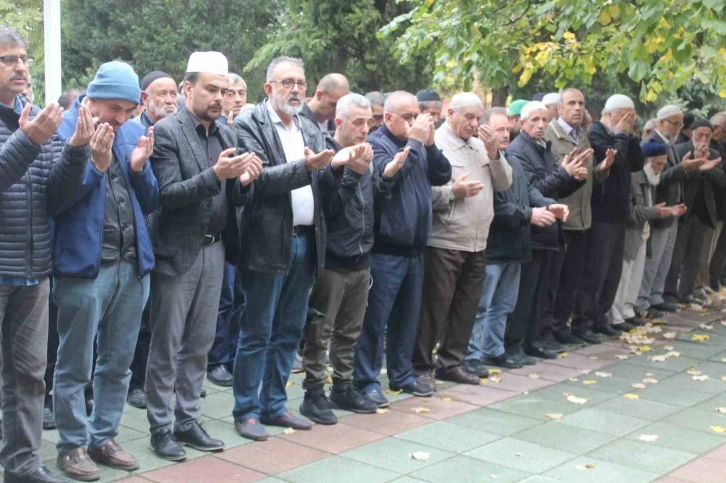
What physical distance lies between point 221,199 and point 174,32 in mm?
17775

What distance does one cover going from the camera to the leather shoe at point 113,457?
18.3 feet

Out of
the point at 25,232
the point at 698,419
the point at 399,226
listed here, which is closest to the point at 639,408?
the point at 698,419

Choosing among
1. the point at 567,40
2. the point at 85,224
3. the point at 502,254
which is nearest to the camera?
the point at 85,224

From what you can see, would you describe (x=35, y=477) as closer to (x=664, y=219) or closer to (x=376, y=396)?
(x=376, y=396)

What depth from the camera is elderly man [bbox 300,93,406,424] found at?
668cm

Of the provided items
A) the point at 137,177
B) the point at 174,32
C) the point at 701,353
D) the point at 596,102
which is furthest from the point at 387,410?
the point at 174,32

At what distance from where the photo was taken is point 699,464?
6.23 metres

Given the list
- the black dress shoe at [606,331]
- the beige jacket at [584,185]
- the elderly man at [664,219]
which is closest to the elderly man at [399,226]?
the beige jacket at [584,185]

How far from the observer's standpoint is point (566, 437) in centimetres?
668

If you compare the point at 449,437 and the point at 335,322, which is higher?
the point at 335,322

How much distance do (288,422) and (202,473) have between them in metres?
1.04

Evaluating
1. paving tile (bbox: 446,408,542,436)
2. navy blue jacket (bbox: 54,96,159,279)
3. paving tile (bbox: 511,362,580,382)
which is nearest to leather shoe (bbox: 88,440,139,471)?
navy blue jacket (bbox: 54,96,159,279)

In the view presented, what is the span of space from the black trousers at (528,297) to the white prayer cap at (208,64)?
389 centimetres

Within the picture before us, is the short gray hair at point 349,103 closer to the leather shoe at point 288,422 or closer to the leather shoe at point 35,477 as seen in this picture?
the leather shoe at point 288,422
